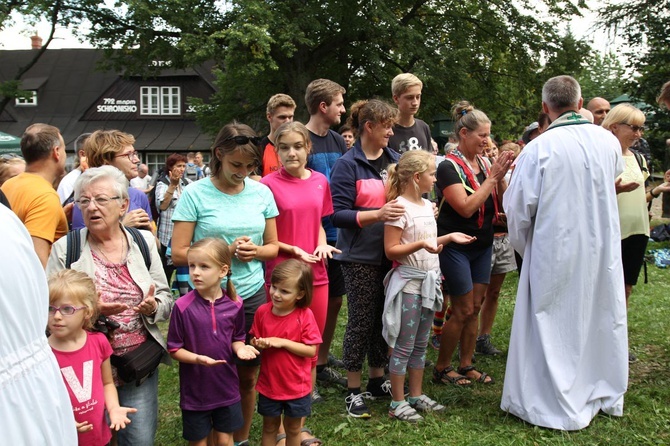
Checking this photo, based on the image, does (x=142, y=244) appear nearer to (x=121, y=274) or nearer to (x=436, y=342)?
(x=121, y=274)

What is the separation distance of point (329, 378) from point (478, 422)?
4.29 feet

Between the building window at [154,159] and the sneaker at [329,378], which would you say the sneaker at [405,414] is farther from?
the building window at [154,159]

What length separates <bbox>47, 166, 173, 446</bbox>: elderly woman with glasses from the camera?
308 centimetres

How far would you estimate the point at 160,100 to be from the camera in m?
38.1

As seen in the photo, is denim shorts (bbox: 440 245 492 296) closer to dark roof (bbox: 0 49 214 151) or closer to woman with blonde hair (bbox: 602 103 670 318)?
woman with blonde hair (bbox: 602 103 670 318)

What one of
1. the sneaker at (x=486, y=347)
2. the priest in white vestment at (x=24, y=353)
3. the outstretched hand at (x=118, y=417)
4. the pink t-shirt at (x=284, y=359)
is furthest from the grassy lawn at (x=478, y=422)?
the priest in white vestment at (x=24, y=353)

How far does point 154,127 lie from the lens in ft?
124

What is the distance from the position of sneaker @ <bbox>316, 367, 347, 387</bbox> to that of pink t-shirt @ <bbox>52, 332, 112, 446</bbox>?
2401 millimetres

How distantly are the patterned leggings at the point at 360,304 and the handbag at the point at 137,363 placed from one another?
1656mm

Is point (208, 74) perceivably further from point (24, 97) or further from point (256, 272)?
point (256, 272)

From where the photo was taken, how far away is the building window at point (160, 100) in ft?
124

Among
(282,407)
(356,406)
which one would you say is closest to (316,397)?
(356,406)

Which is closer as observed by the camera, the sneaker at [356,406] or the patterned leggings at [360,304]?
the sneaker at [356,406]

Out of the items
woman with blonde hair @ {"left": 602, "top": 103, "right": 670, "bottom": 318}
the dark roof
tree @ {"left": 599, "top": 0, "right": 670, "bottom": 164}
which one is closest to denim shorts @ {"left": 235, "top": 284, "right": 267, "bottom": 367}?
woman with blonde hair @ {"left": 602, "top": 103, "right": 670, "bottom": 318}
